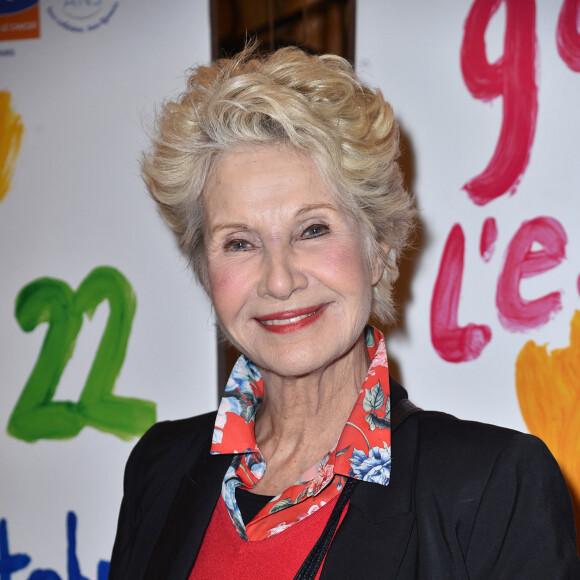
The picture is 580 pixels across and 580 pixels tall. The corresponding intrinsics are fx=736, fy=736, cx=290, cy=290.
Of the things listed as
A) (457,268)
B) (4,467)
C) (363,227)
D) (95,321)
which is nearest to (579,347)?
(457,268)

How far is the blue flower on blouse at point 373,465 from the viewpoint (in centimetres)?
100

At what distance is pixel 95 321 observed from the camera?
1705mm

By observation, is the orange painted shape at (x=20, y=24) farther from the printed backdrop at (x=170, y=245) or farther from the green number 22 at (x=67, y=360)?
the green number 22 at (x=67, y=360)

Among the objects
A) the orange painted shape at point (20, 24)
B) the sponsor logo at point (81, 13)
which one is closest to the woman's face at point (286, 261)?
the sponsor logo at point (81, 13)

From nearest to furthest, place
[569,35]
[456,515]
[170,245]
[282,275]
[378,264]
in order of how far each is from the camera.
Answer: [456,515], [282,275], [378,264], [569,35], [170,245]

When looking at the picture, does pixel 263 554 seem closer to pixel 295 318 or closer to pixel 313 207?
pixel 295 318

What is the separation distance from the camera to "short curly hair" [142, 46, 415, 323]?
1.06 m

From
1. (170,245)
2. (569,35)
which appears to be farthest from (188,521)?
(569,35)

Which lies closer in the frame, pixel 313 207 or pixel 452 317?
pixel 313 207

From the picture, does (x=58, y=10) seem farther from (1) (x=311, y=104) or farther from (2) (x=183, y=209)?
(1) (x=311, y=104)


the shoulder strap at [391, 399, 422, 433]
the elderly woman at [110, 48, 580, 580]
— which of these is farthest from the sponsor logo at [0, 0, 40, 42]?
the shoulder strap at [391, 399, 422, 433]

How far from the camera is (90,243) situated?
5.63 feet

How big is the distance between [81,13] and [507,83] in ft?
3.22

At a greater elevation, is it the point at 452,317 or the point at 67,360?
the point at 452,317
